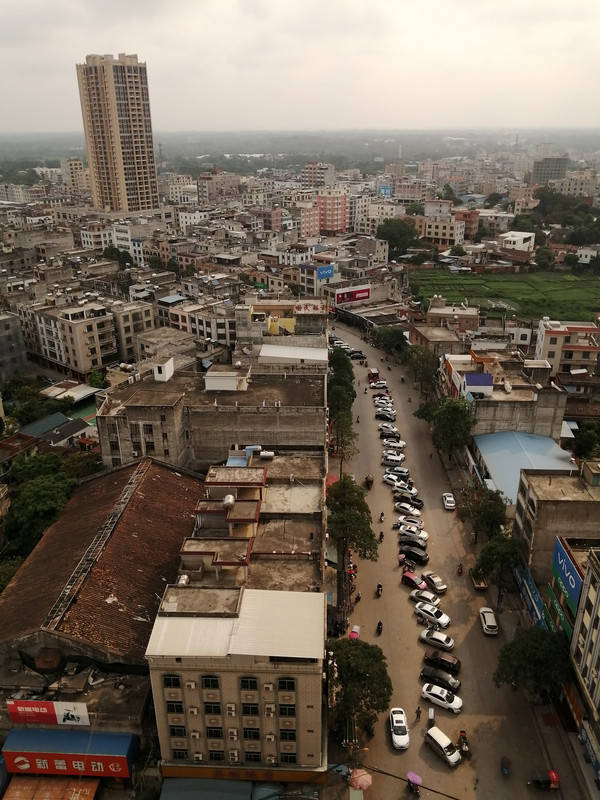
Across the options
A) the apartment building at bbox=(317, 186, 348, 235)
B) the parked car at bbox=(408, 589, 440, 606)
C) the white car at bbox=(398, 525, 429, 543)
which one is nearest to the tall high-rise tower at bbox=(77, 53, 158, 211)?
the apartment building at bbox=(317, 186, 348, 235)

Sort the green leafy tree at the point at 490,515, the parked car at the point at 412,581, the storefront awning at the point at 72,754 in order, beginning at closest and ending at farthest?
1. the storefront awning at the point at 72,754
2. the parked car at the point at 412,581
3. the green leafy tree at the point at 490,515

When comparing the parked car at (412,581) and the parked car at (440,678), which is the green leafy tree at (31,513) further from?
the parked car at (440,678)

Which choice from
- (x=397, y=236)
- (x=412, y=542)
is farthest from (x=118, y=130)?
(x=412, y=542)

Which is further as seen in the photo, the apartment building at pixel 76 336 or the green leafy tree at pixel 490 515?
the apartment building at pixel 76 336

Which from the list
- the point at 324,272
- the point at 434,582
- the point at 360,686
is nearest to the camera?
the point at 360,686

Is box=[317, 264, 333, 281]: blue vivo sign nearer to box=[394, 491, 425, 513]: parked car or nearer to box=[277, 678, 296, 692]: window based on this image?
box=[394, 491, 425, 513]: parked car

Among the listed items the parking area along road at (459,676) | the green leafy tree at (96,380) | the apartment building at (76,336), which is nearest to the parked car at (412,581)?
Result: the parking area along road at (459,676)

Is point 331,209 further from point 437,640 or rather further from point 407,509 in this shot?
point 437,640
